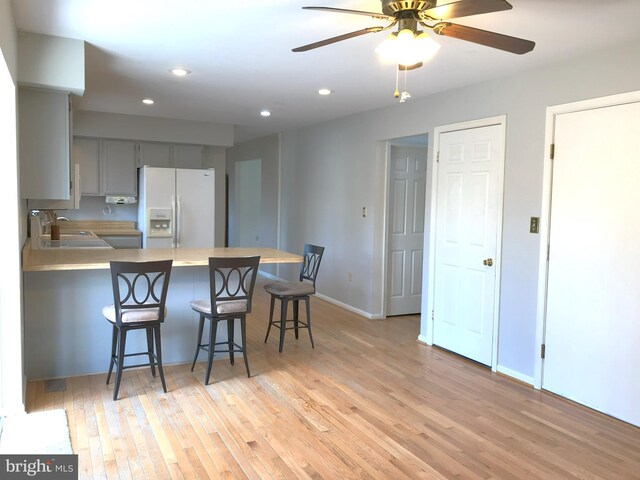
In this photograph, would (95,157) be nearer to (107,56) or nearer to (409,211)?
(107,56)

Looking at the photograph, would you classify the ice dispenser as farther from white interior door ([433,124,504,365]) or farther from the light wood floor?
white interior door ([433,124,504,365])

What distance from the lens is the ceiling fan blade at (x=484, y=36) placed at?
2.26 m

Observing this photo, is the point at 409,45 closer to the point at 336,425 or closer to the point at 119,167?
the point at 336,425

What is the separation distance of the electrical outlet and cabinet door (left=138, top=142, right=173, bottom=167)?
4846mm

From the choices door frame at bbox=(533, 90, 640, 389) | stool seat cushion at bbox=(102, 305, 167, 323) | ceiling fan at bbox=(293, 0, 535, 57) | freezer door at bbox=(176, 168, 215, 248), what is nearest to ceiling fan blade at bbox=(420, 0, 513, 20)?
ceiling fan at bbox=(293, 0, 535, 57)

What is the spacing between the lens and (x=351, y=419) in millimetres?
3131

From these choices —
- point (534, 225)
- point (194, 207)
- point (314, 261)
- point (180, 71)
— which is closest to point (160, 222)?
point (194, 207)

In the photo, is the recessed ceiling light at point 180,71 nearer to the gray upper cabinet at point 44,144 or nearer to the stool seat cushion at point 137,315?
the gray upper cabinet at point 44,144

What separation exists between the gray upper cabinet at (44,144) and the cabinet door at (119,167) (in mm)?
3285

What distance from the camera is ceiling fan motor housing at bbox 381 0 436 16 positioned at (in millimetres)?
2196

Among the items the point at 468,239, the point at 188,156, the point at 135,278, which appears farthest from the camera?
the point at 188,156

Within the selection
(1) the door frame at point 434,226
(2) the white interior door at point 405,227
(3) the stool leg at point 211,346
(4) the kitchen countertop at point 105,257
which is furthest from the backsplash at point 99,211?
(1) the door frame at point 434,226

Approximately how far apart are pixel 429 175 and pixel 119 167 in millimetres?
4100

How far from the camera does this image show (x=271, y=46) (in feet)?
10.9
